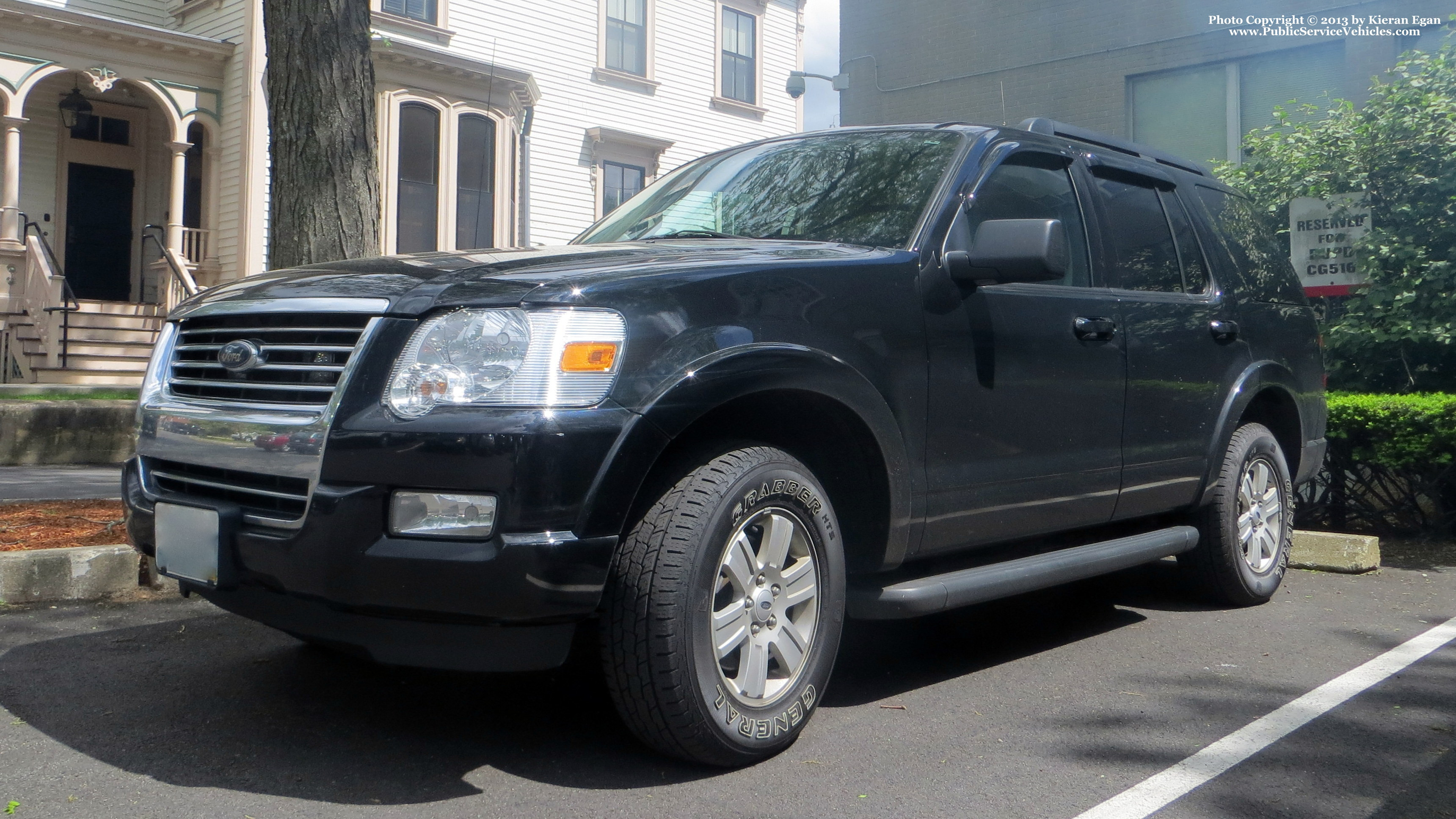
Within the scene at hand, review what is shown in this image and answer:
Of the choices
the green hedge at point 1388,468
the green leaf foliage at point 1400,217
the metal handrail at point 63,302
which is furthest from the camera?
the metal handrail at point 63,302

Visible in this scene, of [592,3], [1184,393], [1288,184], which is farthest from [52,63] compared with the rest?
[1184,393]

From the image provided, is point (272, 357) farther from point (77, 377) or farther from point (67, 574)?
point (77, 377)

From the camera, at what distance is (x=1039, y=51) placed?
18109 mm

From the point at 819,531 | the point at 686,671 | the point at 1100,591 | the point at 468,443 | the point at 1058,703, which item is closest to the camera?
the point at 468,443

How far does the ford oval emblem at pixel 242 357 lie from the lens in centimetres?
324

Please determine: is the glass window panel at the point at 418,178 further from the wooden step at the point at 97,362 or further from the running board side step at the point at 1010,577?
the running board side step at the point at 1010,577

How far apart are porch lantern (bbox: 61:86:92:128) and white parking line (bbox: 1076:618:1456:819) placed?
16.7 m

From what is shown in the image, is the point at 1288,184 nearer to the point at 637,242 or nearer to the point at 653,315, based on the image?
the point at 637,242

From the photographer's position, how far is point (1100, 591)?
20.0 ft

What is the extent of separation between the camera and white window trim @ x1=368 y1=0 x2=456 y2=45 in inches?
668

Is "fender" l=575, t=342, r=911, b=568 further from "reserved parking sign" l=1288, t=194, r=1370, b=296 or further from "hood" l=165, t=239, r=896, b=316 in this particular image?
"reserved parking sign" l=1288, t=194, r=1370, b=296

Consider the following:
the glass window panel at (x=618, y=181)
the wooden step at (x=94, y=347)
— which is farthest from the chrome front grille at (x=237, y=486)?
the glass window panel at (x=618, y=181)

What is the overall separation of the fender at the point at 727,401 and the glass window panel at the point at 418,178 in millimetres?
14705

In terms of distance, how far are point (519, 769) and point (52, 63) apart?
611 inches
